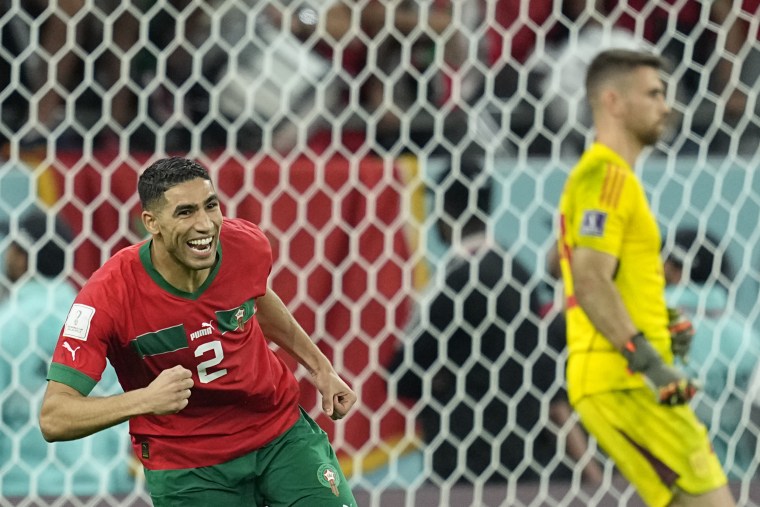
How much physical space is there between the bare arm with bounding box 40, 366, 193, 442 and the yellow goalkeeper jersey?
1103 millimetres

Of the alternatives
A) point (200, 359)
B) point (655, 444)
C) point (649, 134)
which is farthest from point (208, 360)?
point (649, 134)

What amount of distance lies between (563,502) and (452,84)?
4.30ft

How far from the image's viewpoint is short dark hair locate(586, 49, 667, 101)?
3.07m

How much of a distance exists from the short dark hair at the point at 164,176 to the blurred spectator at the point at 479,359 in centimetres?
144

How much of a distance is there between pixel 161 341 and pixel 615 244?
1.06 metres

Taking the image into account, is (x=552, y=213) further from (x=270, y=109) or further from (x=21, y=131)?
(x=21, y=131)

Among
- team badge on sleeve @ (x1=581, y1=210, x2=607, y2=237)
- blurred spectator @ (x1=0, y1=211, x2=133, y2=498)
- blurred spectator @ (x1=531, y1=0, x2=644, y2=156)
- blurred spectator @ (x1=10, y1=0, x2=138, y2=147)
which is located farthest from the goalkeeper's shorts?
blurred spectator @ (x1=10, y1=0, x2=138, y2=147)

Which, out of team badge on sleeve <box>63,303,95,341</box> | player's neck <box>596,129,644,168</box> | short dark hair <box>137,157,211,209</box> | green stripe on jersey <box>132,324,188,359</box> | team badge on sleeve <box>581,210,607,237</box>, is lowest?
green stripe on jersey <box>132,324,188,359</box>

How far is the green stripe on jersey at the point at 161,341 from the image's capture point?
2.40m

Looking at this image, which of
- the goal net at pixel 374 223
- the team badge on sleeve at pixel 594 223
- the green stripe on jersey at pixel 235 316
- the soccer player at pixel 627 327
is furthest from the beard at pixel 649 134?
the green stripe on jersey at pixel 235 316

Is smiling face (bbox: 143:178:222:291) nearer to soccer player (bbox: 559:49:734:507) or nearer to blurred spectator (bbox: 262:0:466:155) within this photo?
soccer player (bbox: 559:49:734:507)

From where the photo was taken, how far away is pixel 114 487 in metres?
3.62

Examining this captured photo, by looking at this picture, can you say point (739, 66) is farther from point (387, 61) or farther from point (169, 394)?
point (169, 394)

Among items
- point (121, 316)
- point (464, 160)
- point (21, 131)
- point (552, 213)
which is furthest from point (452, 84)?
point (121, 316)
